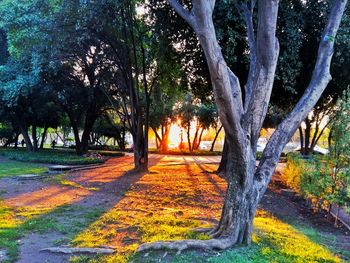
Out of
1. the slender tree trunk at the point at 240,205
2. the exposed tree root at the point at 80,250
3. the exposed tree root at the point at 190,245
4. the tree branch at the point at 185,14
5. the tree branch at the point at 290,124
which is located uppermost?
the tree branch at the point at 185,14

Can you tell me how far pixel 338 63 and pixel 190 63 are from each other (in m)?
5.10

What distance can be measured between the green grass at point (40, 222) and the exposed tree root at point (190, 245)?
5.61ft

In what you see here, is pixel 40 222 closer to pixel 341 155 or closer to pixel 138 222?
pixel 138 222

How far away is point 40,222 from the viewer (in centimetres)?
691

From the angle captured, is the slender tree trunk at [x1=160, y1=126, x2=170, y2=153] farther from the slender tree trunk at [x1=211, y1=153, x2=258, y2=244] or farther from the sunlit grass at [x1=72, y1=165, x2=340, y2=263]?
the slender tree trunk at [x1=211, y1=153, x2=258, y2=244]

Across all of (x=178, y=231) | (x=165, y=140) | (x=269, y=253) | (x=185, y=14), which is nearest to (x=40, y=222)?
(x=178, y=231)

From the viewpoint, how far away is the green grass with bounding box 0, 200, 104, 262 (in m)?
5.71

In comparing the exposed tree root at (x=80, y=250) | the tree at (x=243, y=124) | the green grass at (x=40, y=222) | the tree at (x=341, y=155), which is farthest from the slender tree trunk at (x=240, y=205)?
the tree at (x=341, y=155)

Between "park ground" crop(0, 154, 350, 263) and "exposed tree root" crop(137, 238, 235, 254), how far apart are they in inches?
4.3

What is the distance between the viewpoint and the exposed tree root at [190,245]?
15.7ft

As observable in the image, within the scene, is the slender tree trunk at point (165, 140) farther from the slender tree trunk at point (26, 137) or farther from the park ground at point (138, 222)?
the park ground at point (138, 222)

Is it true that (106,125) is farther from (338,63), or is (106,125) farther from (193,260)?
(193,260)

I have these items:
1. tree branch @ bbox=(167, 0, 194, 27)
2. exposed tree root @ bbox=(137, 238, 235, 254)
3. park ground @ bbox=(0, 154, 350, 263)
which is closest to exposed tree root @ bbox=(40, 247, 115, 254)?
park ground @ bbox=(0, 154, 350, 263)

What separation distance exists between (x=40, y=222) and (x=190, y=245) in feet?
11.8
